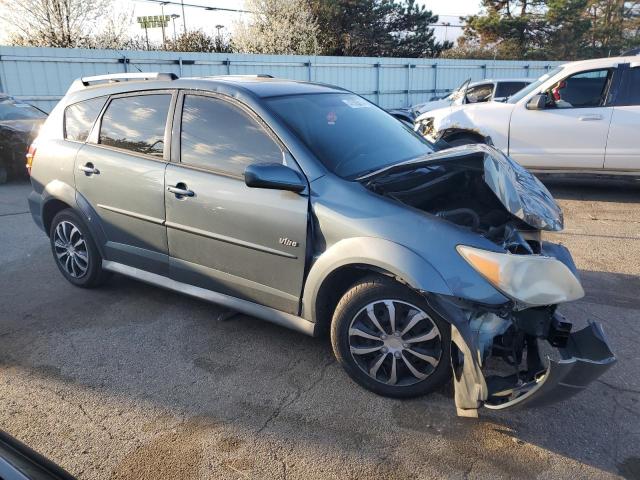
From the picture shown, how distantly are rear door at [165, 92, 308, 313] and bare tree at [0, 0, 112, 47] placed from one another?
2274cm

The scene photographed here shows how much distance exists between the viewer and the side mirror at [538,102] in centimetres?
730

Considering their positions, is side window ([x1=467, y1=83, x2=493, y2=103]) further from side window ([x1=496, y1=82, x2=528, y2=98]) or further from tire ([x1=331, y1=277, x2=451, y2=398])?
tire ([x1=331, y1=277, x2=451, y2=398])

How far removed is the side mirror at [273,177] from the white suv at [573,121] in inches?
183

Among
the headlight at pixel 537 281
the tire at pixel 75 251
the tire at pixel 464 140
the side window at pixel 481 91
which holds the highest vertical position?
the side window at pixel 481 91

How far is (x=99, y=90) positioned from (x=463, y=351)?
362 centimetres

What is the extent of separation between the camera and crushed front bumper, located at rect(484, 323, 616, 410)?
234 centimetres

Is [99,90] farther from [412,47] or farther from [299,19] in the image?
[412,47]

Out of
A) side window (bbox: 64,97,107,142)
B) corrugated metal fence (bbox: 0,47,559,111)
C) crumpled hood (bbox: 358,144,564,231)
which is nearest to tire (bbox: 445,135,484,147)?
crumpled hood (bbox: 358,144,564,231)

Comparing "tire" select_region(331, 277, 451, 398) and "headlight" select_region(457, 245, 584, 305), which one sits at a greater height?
"headlight" select_region(457, 245, 584, 305)

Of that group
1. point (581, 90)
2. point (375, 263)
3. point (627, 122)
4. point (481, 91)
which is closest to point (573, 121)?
point (581, 90)

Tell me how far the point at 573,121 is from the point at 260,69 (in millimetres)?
12590

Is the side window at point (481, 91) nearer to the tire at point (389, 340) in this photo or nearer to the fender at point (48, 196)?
the fender at point (48, 196)

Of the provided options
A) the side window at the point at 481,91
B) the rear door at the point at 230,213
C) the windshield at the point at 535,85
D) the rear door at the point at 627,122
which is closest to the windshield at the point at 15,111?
the rear door at the point at 230,213

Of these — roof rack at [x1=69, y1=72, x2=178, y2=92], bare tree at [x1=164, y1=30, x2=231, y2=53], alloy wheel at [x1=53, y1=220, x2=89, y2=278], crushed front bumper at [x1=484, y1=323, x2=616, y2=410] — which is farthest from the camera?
bare tree at [x1=164, y1=30, x2=231, y2=53]
